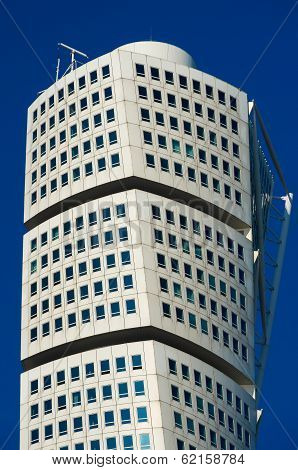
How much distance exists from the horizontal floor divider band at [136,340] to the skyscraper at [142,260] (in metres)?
0.13

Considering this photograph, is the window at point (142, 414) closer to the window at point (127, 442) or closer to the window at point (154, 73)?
the window at point (127, 442)

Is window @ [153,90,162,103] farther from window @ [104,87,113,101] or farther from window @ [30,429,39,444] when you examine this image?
window @ [30,429,39,444]

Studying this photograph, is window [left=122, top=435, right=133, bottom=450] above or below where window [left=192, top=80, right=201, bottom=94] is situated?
below

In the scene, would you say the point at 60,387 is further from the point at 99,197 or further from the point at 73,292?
the point at 99,197

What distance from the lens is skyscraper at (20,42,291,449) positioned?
9575 cm

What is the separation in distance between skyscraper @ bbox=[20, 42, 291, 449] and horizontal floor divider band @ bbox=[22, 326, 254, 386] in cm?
13

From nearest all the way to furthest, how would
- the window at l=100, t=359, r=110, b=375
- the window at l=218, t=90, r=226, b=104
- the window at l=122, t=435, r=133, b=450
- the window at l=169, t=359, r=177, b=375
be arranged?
1. the window at l=122, t=435, r=133, b=450
2. the window at l=100, t=359, r=110, b=375
3. the window at l=169, t=359, r=177, b=375
4. the window at l=218, t=90, r=226, b=104

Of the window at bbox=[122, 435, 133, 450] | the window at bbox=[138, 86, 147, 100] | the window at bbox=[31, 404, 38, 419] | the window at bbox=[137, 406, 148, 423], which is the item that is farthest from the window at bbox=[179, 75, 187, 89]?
the window at bbox=[122, 435, 133, 450]

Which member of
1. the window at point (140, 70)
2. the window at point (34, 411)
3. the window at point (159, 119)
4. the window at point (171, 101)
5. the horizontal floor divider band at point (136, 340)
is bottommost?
the window at point (34, 411)

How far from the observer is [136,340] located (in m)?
98.8

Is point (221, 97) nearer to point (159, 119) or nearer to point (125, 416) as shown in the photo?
point (159, 119)

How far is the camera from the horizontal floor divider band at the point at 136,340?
98062 mm

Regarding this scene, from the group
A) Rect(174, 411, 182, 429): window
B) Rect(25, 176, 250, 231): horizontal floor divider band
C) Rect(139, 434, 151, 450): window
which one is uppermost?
Rect(25, 176, 250, 231): horizontal floor divider band

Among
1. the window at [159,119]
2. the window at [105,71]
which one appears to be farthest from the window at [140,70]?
the window at [159,119]
